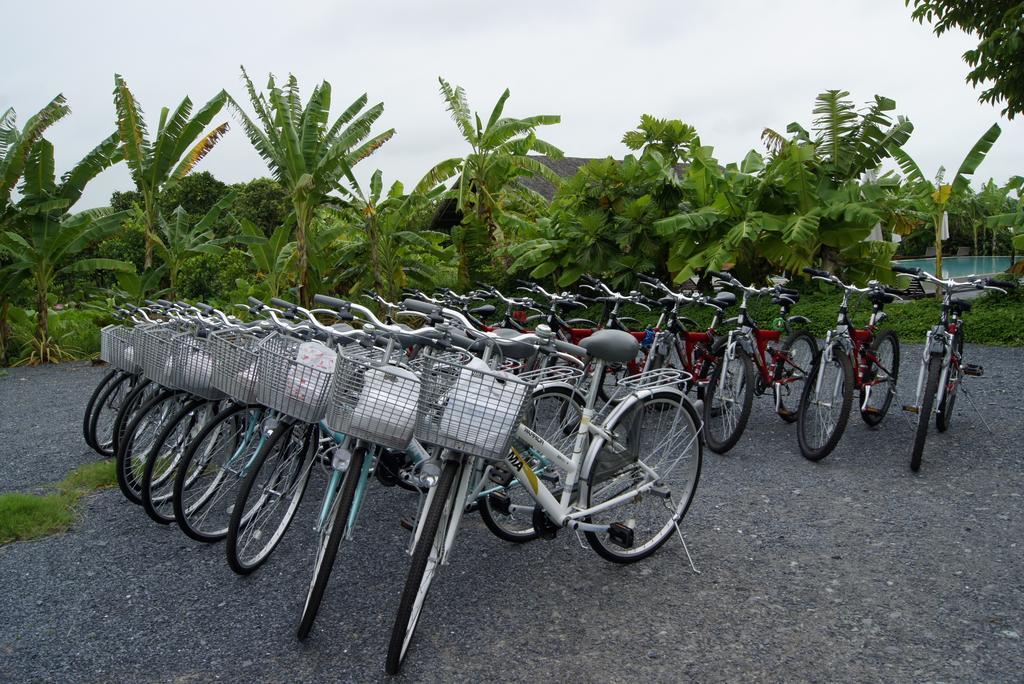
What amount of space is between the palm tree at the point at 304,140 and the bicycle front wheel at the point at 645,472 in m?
8.70

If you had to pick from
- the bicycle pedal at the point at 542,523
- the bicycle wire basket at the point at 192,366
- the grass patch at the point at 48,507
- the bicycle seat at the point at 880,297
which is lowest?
the grass patch at the point at 48,507

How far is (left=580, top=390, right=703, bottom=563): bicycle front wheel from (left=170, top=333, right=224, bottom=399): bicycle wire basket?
2.07 meters

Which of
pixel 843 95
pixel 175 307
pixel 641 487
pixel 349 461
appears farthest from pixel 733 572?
pixel 843 95

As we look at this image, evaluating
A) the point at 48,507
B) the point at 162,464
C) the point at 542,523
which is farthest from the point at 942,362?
the point at 48,507

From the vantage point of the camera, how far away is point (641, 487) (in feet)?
13.0

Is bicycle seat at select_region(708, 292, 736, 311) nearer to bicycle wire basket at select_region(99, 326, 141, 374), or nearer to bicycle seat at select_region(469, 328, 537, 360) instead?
bicycle seat at select_region(469, 328, 537, 360)

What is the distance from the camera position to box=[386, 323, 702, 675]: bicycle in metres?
3.06

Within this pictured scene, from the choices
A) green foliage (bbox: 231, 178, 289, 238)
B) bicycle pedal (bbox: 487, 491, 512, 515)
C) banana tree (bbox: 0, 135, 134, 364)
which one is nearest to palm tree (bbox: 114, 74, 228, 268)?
banana tree (bbox: 0, 135, 134, 364)

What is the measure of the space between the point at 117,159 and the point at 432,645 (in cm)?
1114

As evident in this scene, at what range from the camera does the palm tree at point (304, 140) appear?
11977mm

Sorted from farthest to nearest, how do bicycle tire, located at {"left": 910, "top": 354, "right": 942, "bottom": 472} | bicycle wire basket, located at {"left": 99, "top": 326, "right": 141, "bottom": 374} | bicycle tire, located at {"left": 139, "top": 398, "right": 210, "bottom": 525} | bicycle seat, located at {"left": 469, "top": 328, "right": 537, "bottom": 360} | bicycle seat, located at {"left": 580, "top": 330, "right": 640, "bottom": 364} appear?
bicycle wire basket, located at {"left": 99, "top": 326, "right": 141, "bottom": 374} → bicycle tire, located at {"left": 910, "top": 354, "right": 942, "bottom": 472} → bicycle tire, located at {"left": 139, "top": 398, "right": 210, "bottom": 525} → bicycle seat, located at {"left": 580, "top": 330, "right": 640, "bottom": 364} → bicycle seat, located at {"left": 469, "top": 328, "right": 537, "bottom": 360}

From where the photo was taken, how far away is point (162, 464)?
184 inches

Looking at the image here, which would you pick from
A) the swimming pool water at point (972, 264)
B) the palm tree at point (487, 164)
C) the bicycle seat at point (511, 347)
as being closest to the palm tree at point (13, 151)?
the palm tree at point (487, 164)

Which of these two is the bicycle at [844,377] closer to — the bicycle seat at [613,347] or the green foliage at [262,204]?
the bicycle seat at [613,347]
